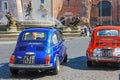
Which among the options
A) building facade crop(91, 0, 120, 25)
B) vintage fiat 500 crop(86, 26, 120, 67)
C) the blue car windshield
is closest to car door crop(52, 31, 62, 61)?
the blue car windshield

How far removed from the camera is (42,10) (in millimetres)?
66438

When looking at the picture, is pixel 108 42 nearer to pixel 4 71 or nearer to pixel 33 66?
pixel 33 66

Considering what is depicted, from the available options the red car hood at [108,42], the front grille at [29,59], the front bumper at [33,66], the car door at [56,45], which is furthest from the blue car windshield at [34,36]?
the red car hood at [108,42]

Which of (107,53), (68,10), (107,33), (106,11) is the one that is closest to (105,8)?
(106,11)

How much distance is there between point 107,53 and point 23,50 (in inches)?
120

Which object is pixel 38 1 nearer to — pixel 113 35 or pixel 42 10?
pixel 42 10

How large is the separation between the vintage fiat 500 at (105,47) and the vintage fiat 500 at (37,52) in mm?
1236

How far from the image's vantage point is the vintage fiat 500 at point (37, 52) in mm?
10633

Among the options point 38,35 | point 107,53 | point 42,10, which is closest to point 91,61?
point 107,53

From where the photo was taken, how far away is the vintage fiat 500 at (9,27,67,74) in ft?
34.9

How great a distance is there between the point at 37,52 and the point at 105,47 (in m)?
2.69

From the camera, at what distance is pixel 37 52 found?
1083 cm

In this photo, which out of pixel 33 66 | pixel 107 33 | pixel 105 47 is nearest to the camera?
pixel 33 66

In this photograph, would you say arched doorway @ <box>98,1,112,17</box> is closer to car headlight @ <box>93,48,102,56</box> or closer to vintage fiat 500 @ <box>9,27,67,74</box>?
car headlight @ <box>93,48,102,56</box>
